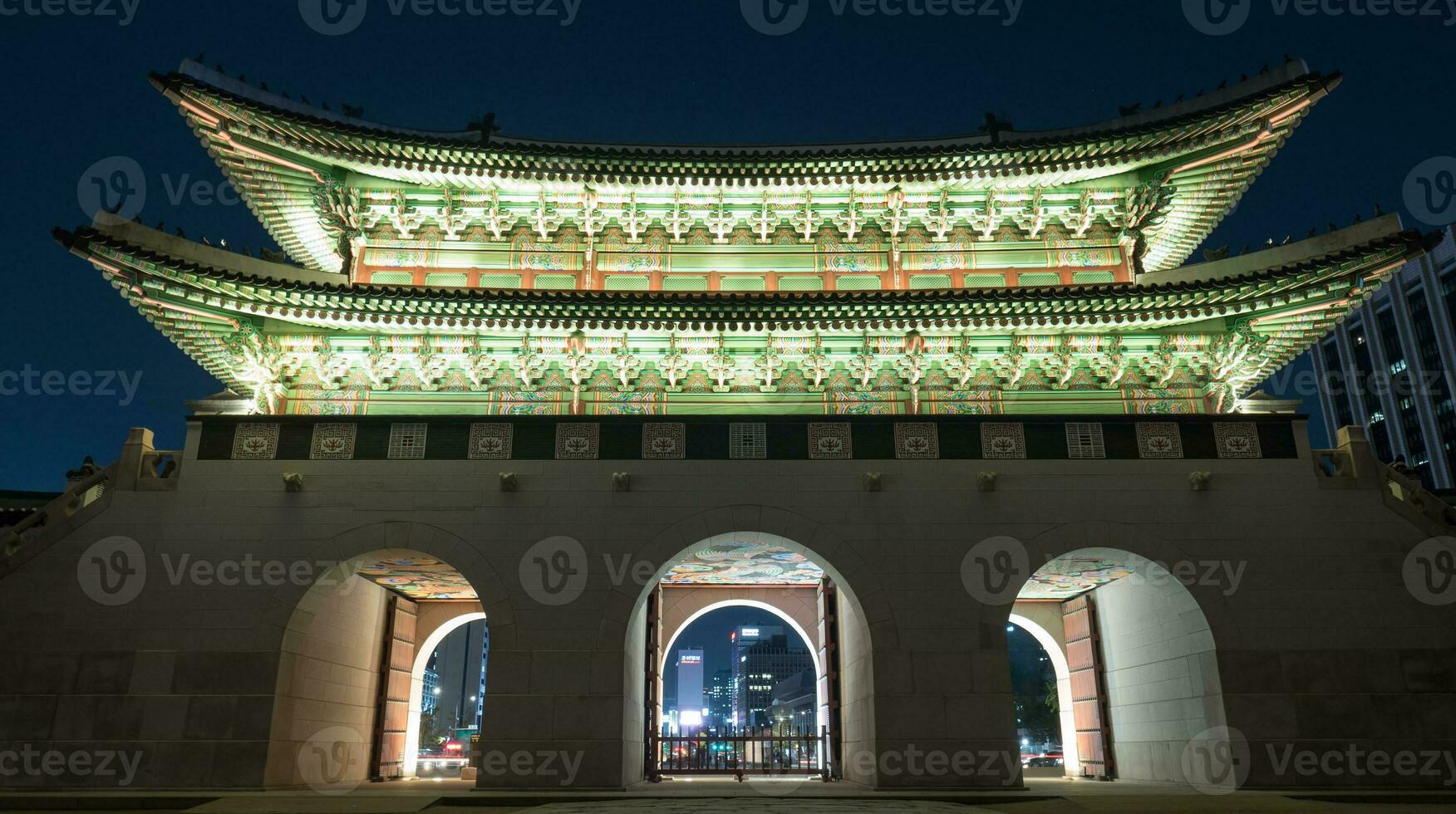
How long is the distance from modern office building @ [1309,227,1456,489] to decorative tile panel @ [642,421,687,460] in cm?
6693

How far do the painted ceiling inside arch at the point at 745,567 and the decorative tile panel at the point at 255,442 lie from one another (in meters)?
7.33

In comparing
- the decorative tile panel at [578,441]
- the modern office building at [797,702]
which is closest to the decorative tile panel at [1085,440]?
the decorative tile panel at [578,441]

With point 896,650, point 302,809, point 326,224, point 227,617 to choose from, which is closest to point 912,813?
point 896,650

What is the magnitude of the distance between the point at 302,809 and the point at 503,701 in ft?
10.3

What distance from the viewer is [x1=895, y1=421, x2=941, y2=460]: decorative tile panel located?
591 inches

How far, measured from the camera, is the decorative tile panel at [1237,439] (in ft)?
49.2

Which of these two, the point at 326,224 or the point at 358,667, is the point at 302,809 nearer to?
the point at 358,667

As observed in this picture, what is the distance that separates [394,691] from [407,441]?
623 centimetres

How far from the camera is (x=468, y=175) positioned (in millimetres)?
15977

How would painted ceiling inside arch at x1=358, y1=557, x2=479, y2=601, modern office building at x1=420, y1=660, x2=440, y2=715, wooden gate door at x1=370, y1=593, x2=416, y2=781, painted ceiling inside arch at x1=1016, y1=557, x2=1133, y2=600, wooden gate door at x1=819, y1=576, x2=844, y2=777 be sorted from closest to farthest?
painted ceiling inside arch at x1=1016, y1=557, x2=1133, y2=600 → painted ceiling inside arch at x1=358, y1=557, x2=479, y2=601 → wooden gate door at x1=370, y1=593, x2=416, y2=781 → wooden gate door at x1=819, y1=576, x2=844, y2=777 → modern office building at x1=420, y1=660, x2=440, y2=715

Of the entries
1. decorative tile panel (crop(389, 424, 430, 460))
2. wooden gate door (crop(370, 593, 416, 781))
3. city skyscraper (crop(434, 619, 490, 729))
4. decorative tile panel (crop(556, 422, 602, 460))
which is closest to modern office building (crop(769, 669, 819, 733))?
city skyscraper (crop(434, 619, 490, 729))

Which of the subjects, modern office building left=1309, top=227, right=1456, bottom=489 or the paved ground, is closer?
the paved ground

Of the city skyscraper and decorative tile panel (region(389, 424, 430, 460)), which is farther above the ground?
decorative tile panel (region(389, 424, 430, 460))

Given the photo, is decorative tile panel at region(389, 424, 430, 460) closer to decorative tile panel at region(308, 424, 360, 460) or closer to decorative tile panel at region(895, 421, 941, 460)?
decorative tile panel at region(308, 424, 360, 460)
